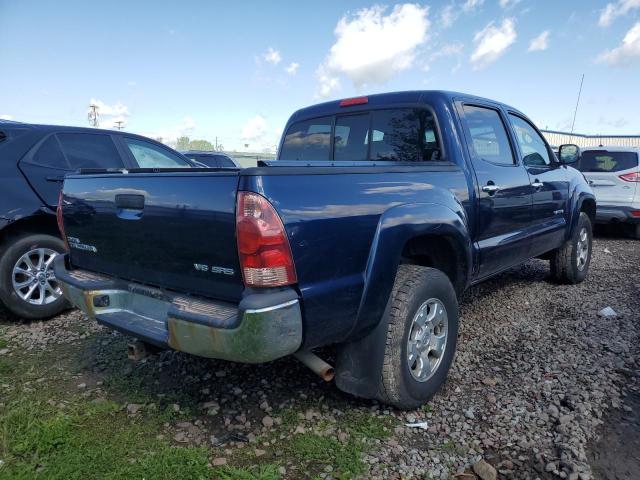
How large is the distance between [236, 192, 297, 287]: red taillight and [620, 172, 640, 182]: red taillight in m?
8.75

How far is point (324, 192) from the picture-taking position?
2.20 meters

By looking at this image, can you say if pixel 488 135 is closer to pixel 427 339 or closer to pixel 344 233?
pixel 427 339

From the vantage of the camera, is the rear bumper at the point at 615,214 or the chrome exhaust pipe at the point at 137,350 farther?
the rear bumper at the point at 615,214

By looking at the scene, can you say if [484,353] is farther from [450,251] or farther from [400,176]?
[400,176]

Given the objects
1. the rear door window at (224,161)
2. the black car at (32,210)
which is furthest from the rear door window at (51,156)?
the rear door window at (224,161)

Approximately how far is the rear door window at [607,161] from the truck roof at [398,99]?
5.99 meters

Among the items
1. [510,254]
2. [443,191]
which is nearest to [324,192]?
[443,191]

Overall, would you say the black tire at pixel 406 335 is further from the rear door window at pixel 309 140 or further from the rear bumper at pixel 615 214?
the rear bumper at pixel 615 214

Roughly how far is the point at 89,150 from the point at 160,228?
2979 millimetres

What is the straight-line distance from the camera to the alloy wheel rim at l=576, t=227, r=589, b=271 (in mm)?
5545

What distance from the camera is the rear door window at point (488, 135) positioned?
3.60 meters

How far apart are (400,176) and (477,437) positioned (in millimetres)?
1482

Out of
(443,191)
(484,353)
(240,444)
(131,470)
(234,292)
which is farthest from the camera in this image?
(484,353)

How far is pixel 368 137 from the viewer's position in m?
3.74
